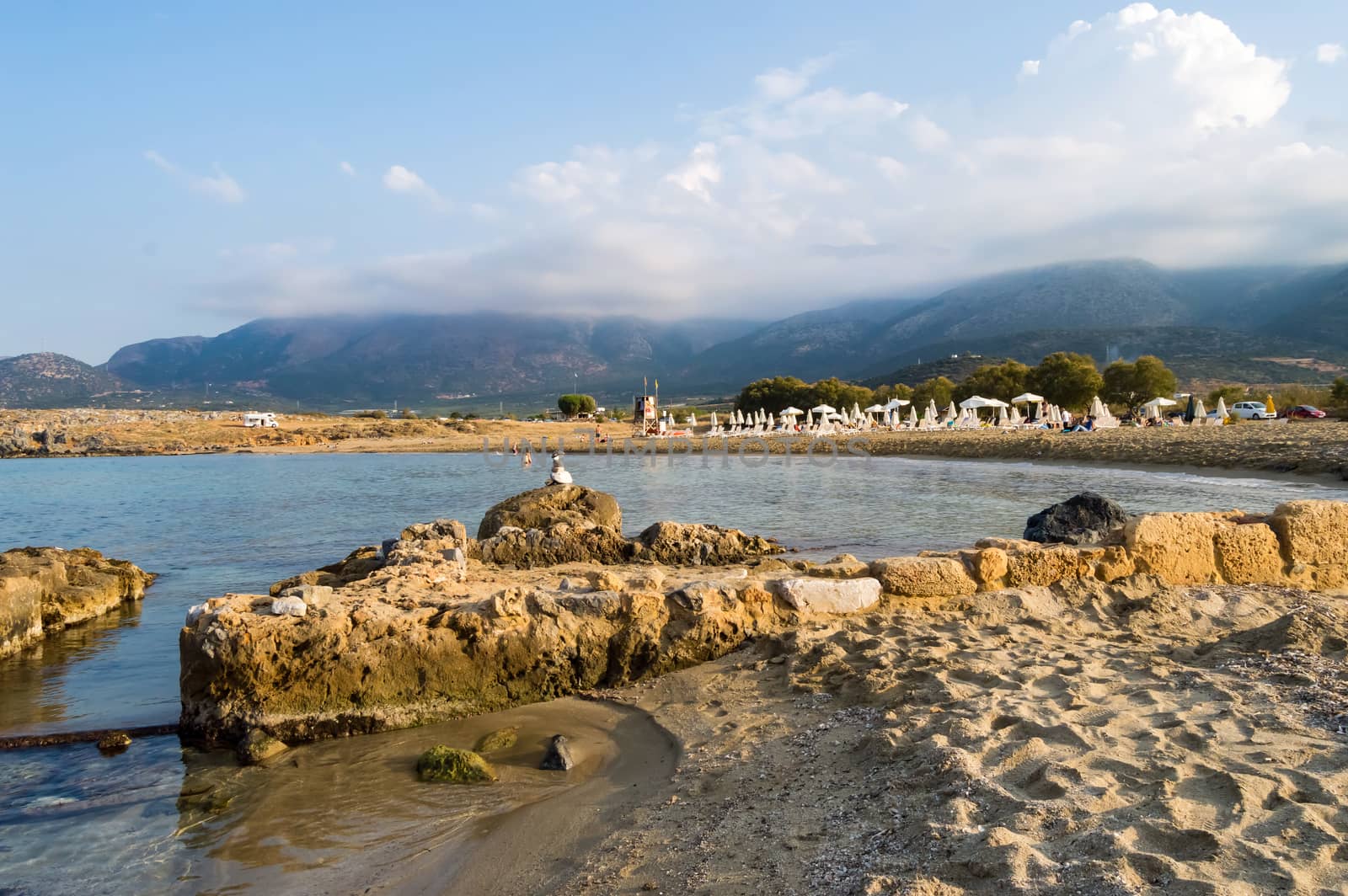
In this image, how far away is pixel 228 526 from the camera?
1981 cm

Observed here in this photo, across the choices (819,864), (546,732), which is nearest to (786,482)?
Answer: (546,732)

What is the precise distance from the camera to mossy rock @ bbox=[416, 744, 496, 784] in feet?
16.8

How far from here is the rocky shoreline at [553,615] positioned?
5.89 metres

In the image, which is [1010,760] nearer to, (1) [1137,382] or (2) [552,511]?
(2) [552,511]

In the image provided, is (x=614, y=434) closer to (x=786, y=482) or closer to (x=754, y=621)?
(x=786, y=482)

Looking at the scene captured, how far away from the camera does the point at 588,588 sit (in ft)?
23.1

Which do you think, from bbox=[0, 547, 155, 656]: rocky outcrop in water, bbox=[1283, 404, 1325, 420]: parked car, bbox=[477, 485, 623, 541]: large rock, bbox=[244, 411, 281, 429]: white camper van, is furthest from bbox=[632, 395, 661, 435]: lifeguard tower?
bbox=[0, 547, 155, 656]: rocky outcrop in water

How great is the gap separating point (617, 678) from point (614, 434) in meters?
62.8

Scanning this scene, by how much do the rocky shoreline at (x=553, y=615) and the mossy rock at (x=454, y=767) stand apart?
2.51 ft

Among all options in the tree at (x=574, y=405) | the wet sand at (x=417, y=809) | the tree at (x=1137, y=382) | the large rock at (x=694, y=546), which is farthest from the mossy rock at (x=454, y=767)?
the tree at (x=574, y=405)

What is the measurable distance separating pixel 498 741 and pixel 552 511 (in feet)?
21.2

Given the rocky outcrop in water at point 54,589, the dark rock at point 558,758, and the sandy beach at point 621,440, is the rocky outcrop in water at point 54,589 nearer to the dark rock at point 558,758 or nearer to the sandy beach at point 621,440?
the dark rock at point 558,758

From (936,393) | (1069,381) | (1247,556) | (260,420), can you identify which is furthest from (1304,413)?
(260,420)

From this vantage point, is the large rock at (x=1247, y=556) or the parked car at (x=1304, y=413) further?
the parked car at (x=1304, y=413)
